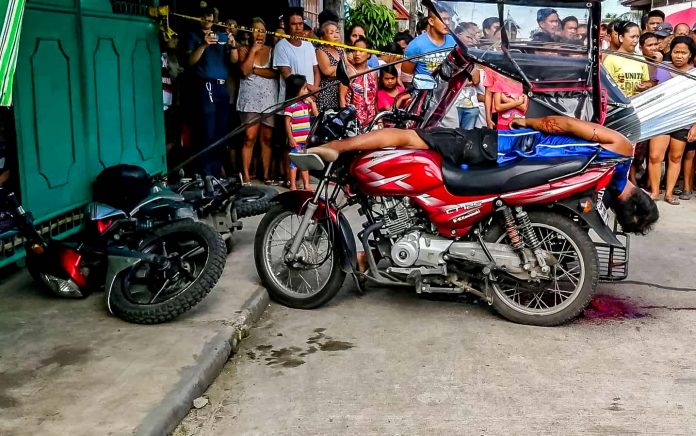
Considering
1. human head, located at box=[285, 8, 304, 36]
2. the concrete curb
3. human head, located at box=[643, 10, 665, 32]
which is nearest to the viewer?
the concrete curb

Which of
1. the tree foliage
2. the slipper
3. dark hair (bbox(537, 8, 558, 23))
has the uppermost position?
the tree foliage

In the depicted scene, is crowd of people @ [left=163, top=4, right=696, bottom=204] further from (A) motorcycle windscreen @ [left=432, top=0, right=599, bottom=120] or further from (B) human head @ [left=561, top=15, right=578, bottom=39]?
(B) human head @ [left=561, top=15, right=578, bottom=39]

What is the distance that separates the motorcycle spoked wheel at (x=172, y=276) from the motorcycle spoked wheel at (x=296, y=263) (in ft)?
1.95

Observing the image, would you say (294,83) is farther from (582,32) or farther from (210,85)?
(582,32)

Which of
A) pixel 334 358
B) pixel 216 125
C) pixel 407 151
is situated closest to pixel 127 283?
pixel 334 358

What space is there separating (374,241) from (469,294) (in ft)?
2.70

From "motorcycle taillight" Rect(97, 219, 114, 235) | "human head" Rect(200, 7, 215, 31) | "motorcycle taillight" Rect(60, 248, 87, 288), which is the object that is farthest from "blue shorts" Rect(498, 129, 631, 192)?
"human head" Rect(200, 7, 215, 31)

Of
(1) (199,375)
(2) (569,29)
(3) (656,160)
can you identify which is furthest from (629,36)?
(1) (199,375)

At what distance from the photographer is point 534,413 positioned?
13.1 feet

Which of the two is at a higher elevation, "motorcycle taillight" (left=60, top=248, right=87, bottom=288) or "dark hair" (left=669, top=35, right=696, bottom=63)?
"dark hair" (left=669, top=35, right=696, bottom=63)

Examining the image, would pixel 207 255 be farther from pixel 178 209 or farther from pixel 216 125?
pixel 216 125

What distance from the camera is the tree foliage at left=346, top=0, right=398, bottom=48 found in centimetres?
1717

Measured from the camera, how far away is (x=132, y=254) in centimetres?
507

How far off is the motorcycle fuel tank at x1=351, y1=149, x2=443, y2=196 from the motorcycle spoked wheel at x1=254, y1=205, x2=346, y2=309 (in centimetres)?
52
